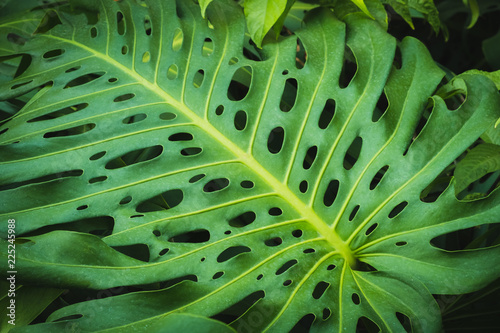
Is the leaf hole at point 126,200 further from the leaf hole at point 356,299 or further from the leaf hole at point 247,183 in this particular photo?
the leaf hole at point 356,299

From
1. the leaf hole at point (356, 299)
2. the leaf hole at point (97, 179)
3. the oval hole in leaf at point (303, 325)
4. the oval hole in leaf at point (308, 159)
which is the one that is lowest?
the oval hole in leaf at point (303, 325)

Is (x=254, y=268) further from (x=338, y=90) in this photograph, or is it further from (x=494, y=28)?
(x=494, y=28)

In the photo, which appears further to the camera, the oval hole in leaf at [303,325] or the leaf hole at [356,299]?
the oval hole in leaf at [303,325]

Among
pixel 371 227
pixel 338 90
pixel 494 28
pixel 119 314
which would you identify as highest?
pixel 494 28

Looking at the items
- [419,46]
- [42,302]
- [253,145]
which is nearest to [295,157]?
[253,145]

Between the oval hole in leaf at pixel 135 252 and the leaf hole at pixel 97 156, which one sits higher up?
the leaf hole at pixel 97 156

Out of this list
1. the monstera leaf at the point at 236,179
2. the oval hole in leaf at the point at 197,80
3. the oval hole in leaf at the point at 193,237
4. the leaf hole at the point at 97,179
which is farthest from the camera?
the oval hole in leaf at the point at 193,237

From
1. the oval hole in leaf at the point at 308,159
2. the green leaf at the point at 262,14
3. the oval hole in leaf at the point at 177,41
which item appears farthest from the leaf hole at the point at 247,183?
the oval hole in leaf at the point at 177,41
